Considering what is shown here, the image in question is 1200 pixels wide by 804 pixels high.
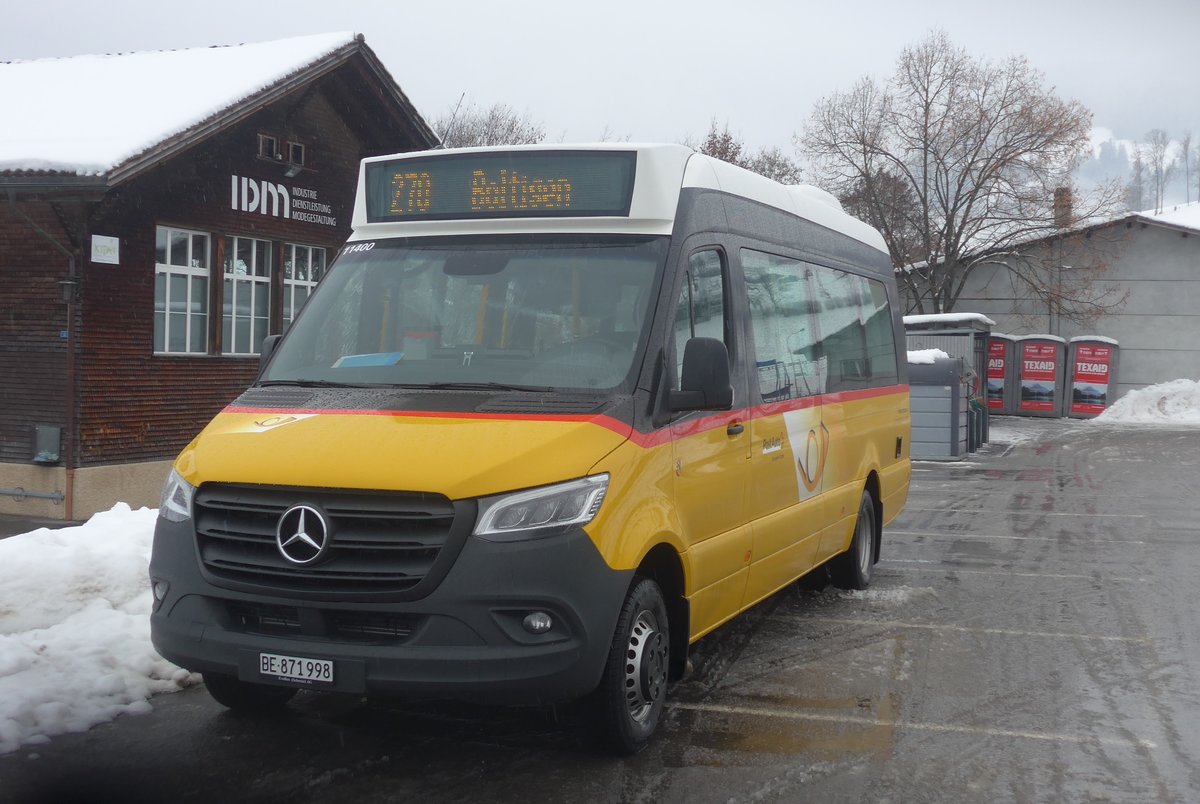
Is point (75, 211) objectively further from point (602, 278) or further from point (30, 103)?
point (602, 278)

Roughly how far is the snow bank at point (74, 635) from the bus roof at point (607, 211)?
2.44 metres

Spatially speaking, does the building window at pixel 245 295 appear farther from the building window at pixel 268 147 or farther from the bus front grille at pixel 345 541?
the bus front grille at pixel 345 541

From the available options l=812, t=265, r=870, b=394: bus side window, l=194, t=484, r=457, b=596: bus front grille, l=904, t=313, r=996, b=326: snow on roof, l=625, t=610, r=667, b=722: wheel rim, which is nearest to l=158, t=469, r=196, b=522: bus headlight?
l=194, t=484, r=457, b=596: bus front grille

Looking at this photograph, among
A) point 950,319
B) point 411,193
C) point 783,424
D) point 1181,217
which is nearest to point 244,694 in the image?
point 411,193

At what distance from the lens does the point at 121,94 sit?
1639 cm

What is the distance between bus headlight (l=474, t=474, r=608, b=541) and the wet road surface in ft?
3.10

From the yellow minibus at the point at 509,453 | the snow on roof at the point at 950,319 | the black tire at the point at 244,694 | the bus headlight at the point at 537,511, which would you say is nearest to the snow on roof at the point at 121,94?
the yellow minibus at the point at 509,453

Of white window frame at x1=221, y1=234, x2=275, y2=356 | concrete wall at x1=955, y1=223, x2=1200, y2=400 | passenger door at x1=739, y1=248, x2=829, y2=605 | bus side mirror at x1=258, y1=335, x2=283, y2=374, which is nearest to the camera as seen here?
bus side mirror at x1=258, y1=335, x2=283, y2=374

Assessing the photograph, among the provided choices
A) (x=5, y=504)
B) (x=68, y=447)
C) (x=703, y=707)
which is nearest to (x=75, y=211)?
(x=68, y=447)

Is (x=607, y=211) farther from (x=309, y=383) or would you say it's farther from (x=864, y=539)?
(x=864, y=539)

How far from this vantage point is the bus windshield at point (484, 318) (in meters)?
5.35

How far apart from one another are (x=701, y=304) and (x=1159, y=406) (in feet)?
120

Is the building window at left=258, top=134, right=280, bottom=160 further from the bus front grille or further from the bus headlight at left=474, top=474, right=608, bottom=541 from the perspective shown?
the bus headlight at left=474, top=474, right=608, bottom=541

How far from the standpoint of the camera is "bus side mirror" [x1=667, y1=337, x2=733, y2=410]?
5.15 meters
